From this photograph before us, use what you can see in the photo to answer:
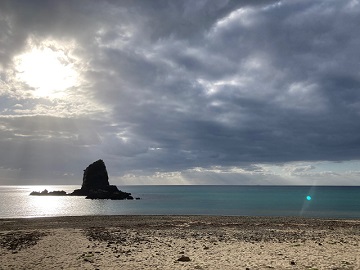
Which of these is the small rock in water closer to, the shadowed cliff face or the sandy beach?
the sandy beach

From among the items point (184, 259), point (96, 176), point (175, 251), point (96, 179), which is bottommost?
point (175, 251)

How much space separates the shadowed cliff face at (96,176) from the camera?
187363 millimetres

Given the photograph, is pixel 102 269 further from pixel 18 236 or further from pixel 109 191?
pixel 109 191

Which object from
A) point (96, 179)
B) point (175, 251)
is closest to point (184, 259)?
point (175, 251)

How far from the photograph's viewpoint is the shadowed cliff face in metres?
187

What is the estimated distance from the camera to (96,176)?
18912 cm

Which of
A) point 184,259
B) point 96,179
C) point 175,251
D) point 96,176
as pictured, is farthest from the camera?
point 96,176

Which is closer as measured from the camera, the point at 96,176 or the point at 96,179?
the point at 96,179

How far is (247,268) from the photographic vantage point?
16406mm

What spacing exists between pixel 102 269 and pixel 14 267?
17.4ft

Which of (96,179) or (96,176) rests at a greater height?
(96,176)

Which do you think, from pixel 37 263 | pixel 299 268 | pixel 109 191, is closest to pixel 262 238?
pixel 299 268

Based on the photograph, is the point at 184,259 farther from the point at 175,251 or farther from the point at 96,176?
the point at 96,176

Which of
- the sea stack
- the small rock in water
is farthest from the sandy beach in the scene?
the sea stack
